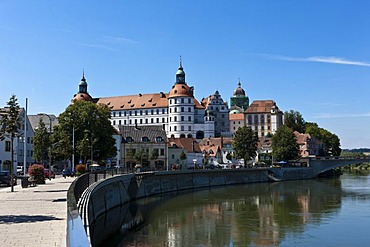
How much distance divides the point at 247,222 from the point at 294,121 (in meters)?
132

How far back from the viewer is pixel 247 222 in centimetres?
3288

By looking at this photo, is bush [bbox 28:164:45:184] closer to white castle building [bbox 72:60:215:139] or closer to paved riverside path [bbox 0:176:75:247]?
paved riverside path [bbox 0:176:75:247]

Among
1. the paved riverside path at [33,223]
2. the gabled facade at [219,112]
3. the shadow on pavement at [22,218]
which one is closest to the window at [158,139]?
the paved riverside path at [33,223]

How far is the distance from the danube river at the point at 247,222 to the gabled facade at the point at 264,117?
433 feet

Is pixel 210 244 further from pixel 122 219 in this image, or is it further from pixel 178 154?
pixel 178 154

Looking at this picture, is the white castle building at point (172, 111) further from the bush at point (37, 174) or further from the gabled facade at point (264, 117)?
the bush at point (37, 174)

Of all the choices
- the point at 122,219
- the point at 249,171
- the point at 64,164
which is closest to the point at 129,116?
the point at 64,164

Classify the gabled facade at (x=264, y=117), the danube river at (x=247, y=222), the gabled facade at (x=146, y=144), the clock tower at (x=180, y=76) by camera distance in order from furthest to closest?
the gabled facade at (x=264, y=117) < the clock tower at (x=180, y=76) < the gabled facade at (x=146, y=144) < the danube river at (x=247, y=222)

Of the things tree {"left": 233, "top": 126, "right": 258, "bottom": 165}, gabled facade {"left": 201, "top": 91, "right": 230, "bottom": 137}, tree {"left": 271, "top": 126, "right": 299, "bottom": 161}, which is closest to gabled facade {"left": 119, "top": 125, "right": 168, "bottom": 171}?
tree {"left": 233, "top": 126, "right": 258, "bottom": 165}

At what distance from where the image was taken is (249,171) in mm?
82375

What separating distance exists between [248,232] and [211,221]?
18.0 ft

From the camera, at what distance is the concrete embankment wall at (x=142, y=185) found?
26.1 m

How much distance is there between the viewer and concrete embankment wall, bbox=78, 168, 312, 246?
2611 centimetres

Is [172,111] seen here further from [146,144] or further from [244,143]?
[146,144]
